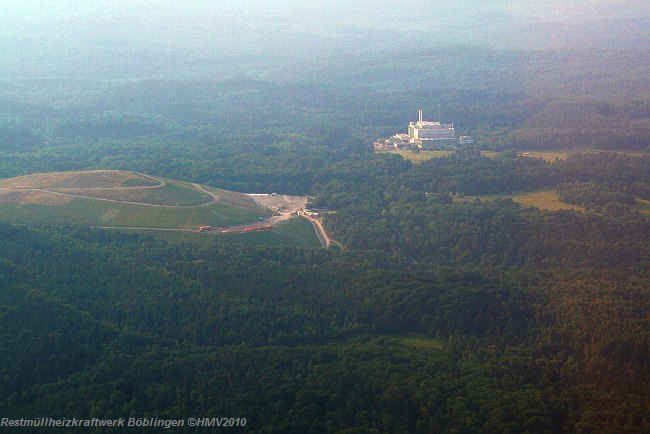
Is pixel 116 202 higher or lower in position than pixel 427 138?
lower

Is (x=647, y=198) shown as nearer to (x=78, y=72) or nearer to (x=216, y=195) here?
(x=216, y=195)

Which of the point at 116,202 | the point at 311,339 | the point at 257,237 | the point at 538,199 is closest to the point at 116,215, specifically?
the point at 116,202

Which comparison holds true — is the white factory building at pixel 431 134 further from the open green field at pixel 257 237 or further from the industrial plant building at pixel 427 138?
the open green field at pixel 257 237

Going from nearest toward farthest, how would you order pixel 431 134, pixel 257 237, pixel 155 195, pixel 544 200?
1. pixel 257 237
2. pixel 544 200
3. pixel 155 195
4. pixel 431 134

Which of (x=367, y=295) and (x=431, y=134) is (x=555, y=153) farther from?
(x=367, y=295)

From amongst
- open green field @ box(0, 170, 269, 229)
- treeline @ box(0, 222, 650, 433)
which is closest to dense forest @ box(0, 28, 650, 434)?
treeline @ box(0, 222, 650, 433)

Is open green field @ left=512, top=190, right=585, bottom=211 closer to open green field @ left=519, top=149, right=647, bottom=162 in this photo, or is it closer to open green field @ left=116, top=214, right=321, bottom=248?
open green field @ left=519, top=149, right=647, bottom=162

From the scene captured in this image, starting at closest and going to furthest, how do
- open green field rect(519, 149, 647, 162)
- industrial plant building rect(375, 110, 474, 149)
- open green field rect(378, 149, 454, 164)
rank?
open green field rect(519, 149, 647, 162), open green field rect(378, 149, 454, 164), industrial plant building rect(375, 110, 474, 149)
